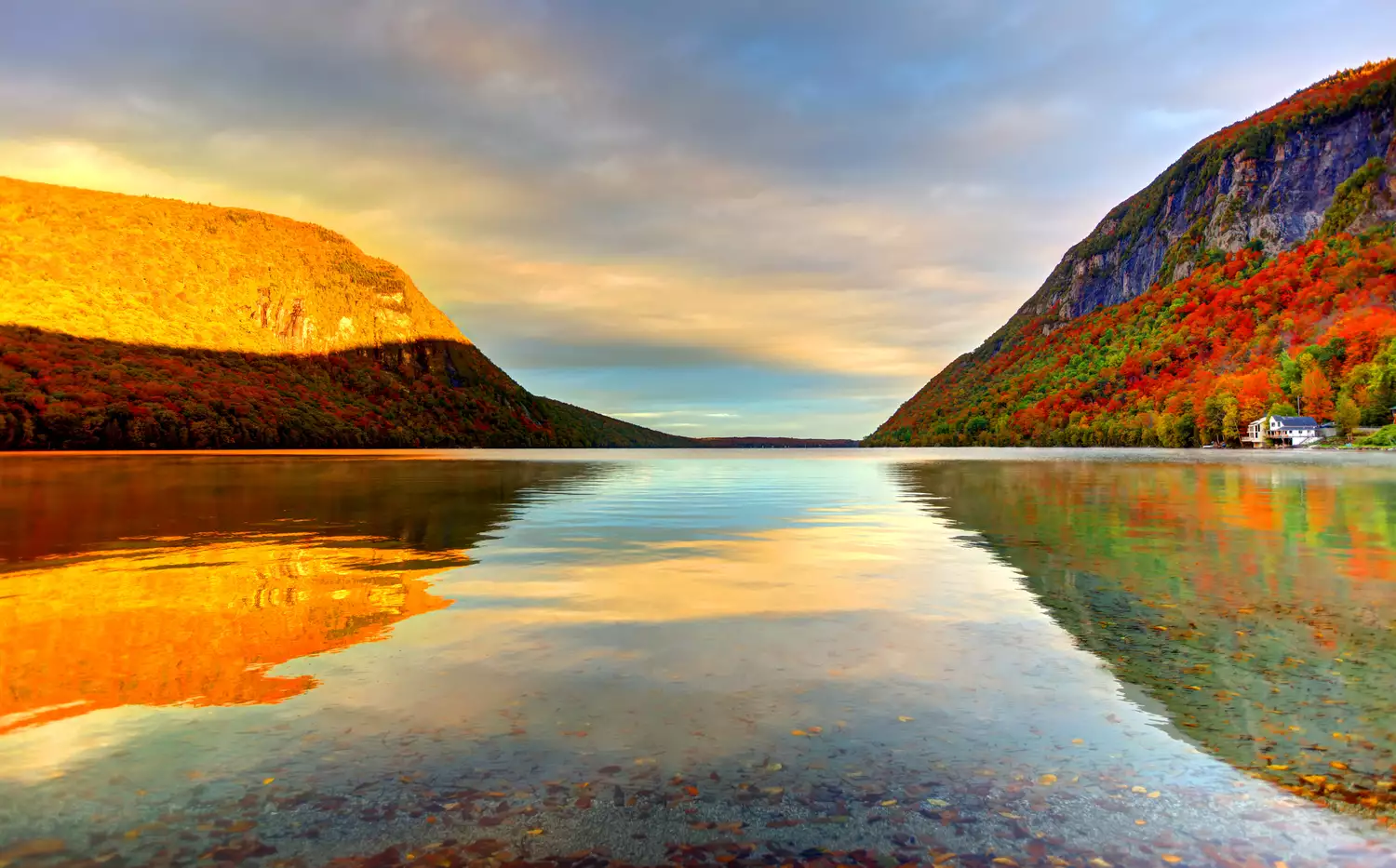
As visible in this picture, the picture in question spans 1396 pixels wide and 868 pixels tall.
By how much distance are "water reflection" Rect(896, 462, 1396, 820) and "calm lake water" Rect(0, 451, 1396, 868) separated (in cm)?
8

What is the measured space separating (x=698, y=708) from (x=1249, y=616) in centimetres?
1120

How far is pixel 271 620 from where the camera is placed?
14016 millimetres

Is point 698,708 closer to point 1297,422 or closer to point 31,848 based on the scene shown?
point 31,848

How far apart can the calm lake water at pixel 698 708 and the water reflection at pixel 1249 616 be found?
0.08 m

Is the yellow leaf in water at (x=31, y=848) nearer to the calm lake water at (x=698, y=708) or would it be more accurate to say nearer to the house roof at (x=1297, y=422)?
the calm lake water at (x=698, y=708)

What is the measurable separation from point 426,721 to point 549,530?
2165 cm

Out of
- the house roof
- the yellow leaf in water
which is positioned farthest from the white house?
the yellow leaf in water

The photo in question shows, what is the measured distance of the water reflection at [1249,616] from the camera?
26.2ft

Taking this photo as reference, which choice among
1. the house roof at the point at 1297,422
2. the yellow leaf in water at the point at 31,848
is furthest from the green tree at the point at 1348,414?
the yellow leaf in water at the point at 31,848

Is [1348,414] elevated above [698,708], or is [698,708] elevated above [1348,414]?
[1348,414]

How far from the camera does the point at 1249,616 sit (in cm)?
1414

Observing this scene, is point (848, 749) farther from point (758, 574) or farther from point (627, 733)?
point (758, 574)

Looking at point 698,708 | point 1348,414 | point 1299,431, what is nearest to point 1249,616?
point 698,708

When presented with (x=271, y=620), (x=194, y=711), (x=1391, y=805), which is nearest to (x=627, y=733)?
(x=194, y=711)
